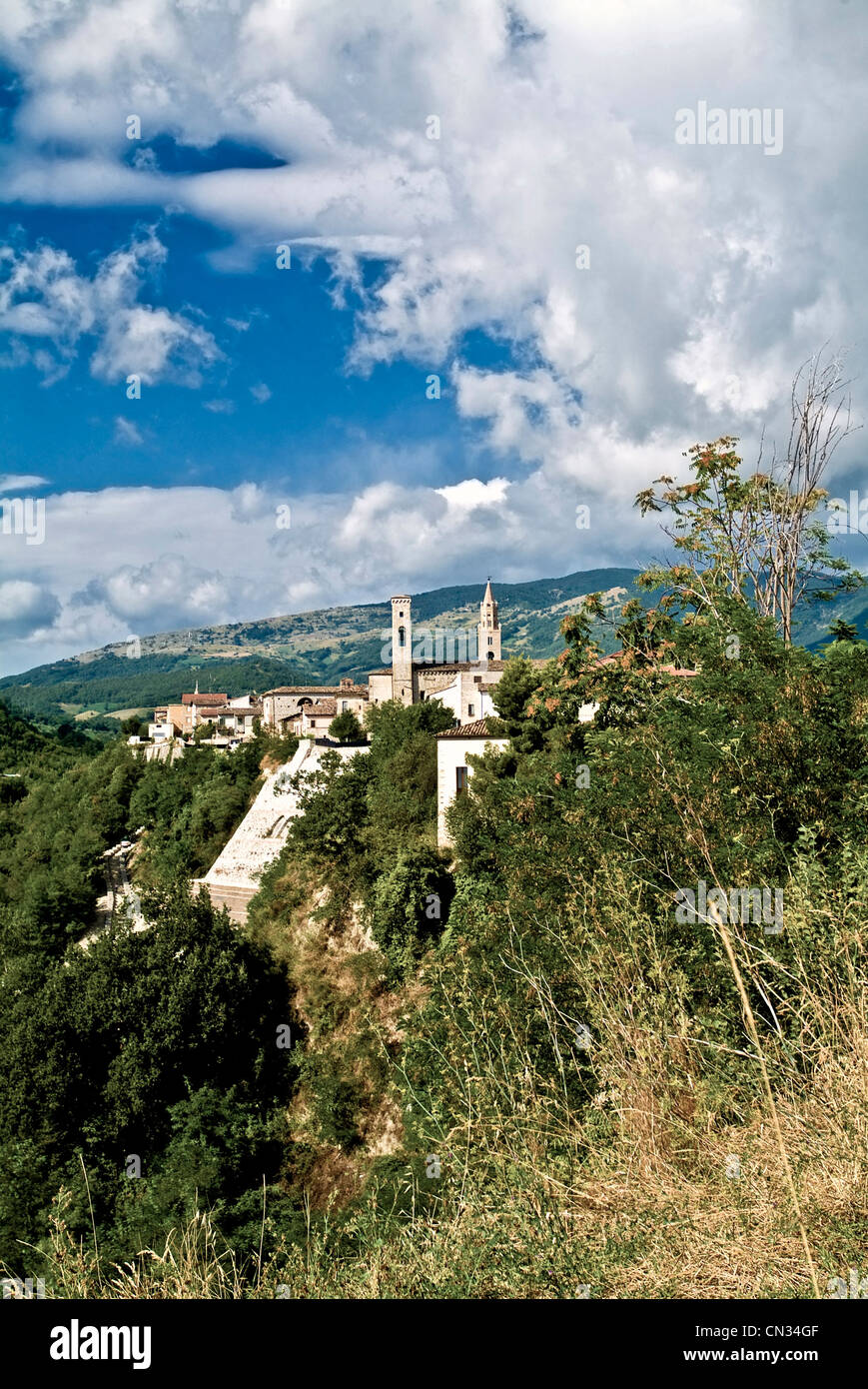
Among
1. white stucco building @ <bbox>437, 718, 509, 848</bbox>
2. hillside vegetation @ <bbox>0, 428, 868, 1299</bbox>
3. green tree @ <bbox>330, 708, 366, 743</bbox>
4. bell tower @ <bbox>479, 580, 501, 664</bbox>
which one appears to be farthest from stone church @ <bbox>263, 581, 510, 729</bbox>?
white stucco building @ <bbox>437, 718, 509, 848</bbox>

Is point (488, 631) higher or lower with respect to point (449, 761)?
higher

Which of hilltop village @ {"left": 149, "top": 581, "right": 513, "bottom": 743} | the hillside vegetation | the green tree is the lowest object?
the hillside vegetation

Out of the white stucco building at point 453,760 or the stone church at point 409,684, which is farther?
the stone church at point 409,684

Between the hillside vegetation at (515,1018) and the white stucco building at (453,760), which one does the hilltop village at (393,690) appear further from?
the hillside vegetation at (515,1018)

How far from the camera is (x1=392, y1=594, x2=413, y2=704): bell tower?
57312mm

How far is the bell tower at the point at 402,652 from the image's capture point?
57.3 meters

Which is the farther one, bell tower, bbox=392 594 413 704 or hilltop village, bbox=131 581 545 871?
bell tower, bbox=392 594 413 704

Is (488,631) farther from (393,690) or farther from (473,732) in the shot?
(473,732)

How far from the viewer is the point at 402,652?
59.2 meters

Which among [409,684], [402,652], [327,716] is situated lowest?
[327,716]

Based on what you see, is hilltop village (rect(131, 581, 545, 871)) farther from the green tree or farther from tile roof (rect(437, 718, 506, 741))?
the green tree

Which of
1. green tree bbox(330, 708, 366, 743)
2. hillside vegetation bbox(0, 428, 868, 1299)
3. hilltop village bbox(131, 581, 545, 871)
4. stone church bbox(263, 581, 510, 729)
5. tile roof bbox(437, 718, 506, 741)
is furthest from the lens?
green tree bbox(330, 708, 366, 743)

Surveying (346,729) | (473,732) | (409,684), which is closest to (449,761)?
(473,732)

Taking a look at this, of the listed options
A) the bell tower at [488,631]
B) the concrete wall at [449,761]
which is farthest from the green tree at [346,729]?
the bell tower at [488,631]
